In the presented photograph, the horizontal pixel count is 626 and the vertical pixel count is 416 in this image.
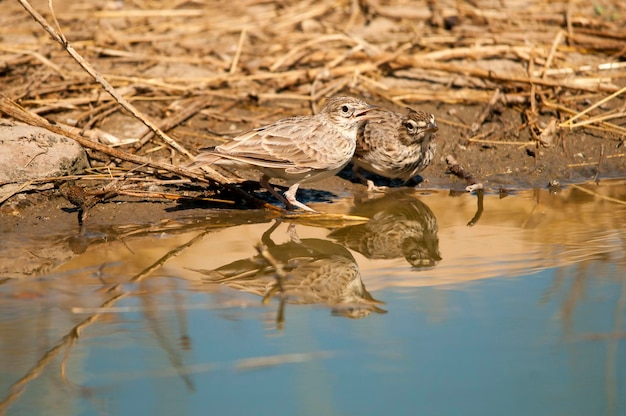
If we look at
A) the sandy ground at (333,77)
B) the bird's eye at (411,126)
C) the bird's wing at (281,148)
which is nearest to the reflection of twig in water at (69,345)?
the bird's wing at (281,148)

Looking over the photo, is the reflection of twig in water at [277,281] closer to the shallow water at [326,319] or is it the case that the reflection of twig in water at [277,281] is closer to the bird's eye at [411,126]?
the shallow water at [326,319]

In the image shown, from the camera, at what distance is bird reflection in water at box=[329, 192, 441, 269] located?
5980mm

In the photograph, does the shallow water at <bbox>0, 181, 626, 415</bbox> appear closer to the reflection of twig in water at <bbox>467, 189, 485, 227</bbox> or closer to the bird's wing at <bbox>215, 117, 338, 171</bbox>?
the reflection of twig in water at <bbox>467, 189, 485, 227</bbox>

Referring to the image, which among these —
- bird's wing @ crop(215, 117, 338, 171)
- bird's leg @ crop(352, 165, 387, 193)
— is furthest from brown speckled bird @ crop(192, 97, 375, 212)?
bird's leg @ crop(352, 165, 387, 193)

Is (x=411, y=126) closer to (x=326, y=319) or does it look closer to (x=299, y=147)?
(x=299, y=147)

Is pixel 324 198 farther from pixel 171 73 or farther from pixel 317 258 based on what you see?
pixel 171 73

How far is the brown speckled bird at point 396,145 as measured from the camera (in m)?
7.54

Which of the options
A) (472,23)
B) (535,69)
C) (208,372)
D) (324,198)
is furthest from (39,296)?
(472,23)

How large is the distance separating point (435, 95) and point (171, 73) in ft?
10.1

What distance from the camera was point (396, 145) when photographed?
24.7 ft

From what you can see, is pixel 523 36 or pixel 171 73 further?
pixel 523 36

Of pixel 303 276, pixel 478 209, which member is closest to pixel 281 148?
pixel 303 276

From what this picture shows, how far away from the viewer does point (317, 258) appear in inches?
229

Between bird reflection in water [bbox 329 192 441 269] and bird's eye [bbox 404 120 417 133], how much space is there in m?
0.63
